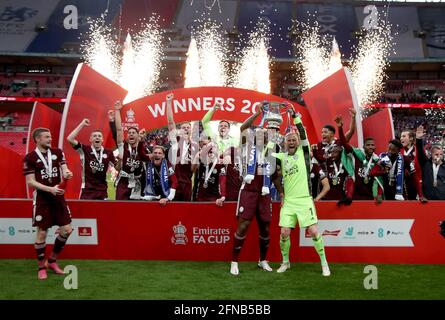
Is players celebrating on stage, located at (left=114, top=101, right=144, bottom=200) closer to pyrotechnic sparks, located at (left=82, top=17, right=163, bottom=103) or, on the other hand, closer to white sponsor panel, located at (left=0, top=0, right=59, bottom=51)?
pyrotechnic sparks, located at (left=82, top=17, right=163, bottom=103)

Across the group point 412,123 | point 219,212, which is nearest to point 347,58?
point 412,123

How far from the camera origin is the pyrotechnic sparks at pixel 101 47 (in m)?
39.0

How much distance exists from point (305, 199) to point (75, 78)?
5804mm

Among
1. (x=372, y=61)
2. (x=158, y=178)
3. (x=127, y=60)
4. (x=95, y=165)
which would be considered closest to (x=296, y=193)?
(x=158, y=178)

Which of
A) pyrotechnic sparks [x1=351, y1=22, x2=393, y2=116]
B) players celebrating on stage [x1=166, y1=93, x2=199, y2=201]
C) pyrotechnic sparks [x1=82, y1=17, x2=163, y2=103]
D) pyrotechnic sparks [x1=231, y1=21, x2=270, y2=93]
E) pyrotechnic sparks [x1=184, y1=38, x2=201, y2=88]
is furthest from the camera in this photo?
pyrotechnic sparks [x1=351, y1=22, x2=393, y2=116]

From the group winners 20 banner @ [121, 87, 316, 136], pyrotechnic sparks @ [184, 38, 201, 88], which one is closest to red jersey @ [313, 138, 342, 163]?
winners 20 banner @ [121, 87, 316, 136]

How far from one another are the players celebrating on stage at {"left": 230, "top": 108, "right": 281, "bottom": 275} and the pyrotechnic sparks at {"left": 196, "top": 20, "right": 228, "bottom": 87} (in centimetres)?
3227

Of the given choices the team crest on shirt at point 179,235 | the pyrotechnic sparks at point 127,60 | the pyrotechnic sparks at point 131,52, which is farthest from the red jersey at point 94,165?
the pyrotechnic sparks at point 131,52

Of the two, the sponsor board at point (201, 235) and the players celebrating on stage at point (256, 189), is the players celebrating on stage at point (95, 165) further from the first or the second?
the players celebrating on stage at point (256, 189)

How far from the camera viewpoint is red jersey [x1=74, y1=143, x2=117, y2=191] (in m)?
8.37

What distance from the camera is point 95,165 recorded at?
8.39 meters

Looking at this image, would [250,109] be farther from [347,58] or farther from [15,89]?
[15,89]

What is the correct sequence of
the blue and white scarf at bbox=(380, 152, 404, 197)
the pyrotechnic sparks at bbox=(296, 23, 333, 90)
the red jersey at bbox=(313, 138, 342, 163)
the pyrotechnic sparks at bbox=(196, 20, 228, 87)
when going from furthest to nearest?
the pyrotechnic sparks at bbox=(296, 23, 333, 90)
the pyrotechnic sparks at bbox=(196, 20, 228, 87)
the red jersey at bbox=(313, 138, 342, 163)
the blue and white scarf at bbox=(380, 152, 404, 197)
